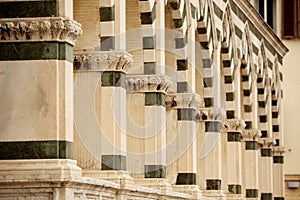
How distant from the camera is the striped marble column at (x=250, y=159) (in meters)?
32.6

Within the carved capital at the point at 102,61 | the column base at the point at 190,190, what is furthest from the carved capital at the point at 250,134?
the carved capital at the point at 102,61

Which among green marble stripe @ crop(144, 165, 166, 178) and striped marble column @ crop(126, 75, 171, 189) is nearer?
striped marble column @ crop(126, 75, 171, 189)

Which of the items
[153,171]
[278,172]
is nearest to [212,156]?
[153,171]

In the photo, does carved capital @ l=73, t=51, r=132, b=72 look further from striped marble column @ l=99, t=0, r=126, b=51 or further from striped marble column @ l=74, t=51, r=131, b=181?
striped marble column @ l=99, t=0, r=126, b=51

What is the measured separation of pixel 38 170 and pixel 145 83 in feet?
19.2

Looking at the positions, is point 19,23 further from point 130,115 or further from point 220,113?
point 220,113

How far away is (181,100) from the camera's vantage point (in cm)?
2498

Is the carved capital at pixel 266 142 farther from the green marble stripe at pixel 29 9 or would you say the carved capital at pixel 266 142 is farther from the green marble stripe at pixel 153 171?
the green marble stripe at pixel 29 9

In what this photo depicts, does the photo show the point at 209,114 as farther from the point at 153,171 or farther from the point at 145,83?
the point at 145,83

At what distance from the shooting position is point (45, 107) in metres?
16.9

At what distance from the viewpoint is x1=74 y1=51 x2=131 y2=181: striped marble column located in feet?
63.8

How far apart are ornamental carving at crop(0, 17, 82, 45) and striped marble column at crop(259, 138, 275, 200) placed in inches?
745

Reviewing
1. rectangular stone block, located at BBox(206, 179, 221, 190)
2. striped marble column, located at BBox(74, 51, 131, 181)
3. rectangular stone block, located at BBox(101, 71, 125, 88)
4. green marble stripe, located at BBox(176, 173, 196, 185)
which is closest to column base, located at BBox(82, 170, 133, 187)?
striped marble column, located at BBox(74, 51, 131, 181)

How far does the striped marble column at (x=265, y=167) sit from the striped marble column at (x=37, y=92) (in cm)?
1890
